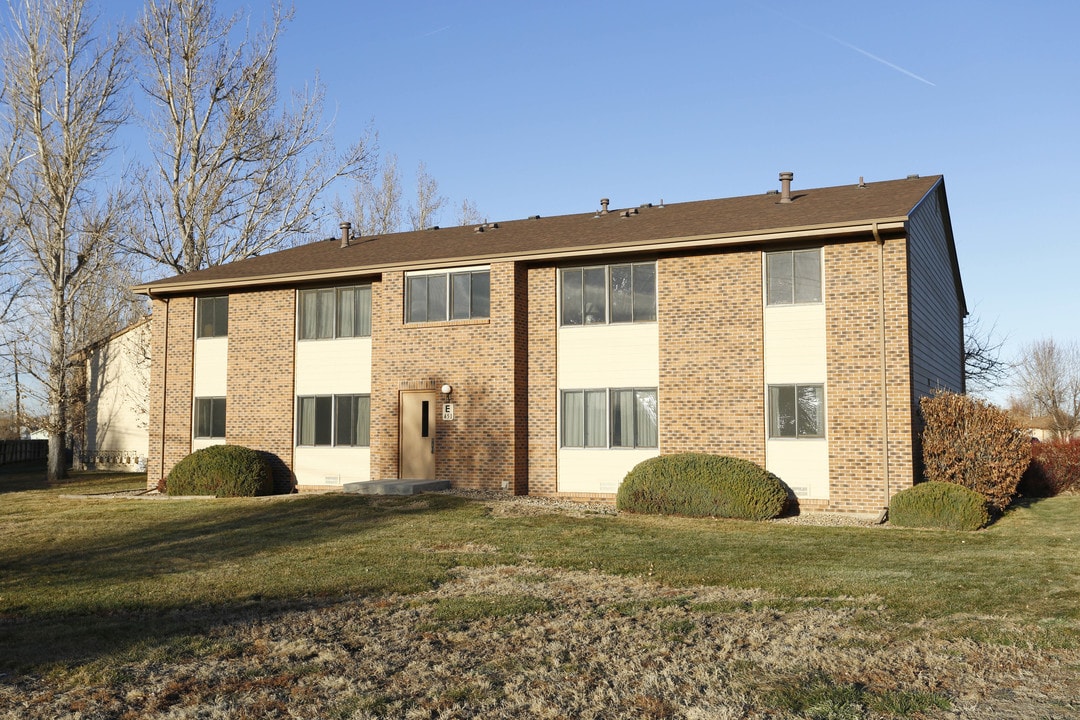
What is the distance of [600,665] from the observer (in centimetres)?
646

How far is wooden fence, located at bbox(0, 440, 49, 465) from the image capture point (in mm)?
37719

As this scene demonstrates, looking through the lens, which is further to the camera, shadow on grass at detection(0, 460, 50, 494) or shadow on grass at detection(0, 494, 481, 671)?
shadow on grass at detection(0, 460, 50, 494)

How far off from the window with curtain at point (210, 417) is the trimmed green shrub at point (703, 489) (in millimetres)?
11415

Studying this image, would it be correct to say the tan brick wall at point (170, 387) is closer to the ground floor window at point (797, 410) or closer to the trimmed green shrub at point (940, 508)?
the ground floor window at point (797, 410)

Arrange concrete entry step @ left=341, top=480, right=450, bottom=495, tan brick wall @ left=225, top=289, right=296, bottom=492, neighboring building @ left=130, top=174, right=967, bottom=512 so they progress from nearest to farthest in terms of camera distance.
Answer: neighboring building @ left=130, top=174, right=967, bottom=512 < concrete entry step @ left=341, top=480, right=450, bottom=495 < tan brick wall @ left=225, top=289, right=296, bottom=492

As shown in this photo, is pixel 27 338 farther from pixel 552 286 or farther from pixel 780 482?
pixel 780 482

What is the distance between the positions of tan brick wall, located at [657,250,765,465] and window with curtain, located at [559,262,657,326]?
34 centimetres

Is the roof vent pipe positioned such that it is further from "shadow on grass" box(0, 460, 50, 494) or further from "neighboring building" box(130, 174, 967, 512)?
"shadow on grass" box(0, 460, 50, 494)

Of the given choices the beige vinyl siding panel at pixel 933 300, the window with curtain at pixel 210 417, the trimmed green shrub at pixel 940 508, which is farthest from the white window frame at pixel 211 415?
the beige vinyl siding panel at pixel 933 300

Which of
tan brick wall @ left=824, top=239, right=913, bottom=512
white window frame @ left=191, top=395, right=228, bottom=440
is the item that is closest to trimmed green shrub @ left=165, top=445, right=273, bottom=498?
white window frame @ left=191, top=395, right=228, bottom=440

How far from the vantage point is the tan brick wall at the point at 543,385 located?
1972 centimetres

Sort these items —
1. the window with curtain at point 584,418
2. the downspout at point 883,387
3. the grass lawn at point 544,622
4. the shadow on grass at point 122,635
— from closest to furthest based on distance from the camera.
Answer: the grass lawn at point 544,622 → the shadow on grass at point 122,635 → the downspout at point 883,387 → the window with curtain at point 584,418

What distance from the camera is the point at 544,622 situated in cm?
791

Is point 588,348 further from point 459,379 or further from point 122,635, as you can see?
point 122,635
